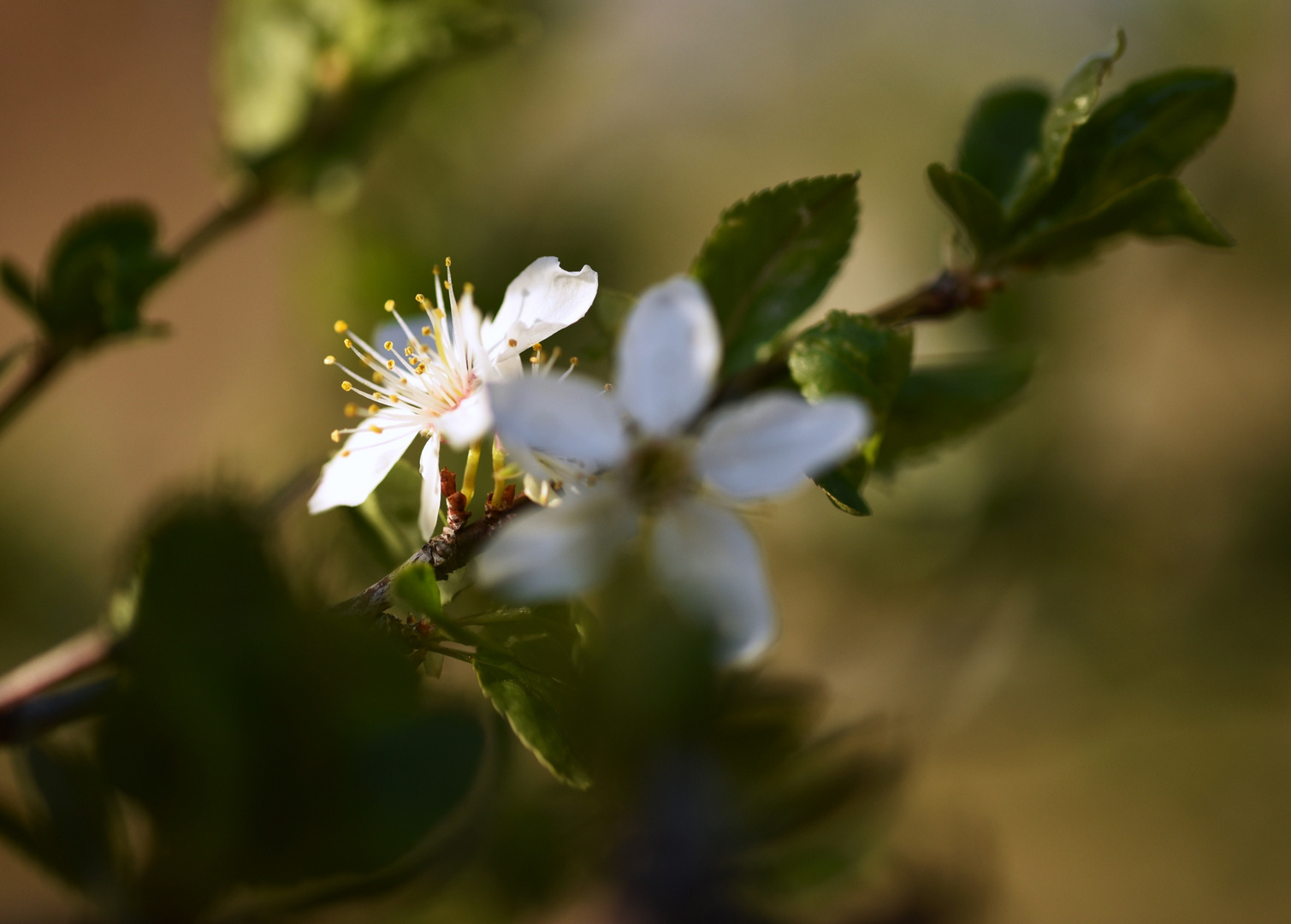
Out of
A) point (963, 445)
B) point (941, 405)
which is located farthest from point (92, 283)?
point (963, 445)

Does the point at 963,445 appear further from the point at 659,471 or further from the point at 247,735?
the point at 247,735

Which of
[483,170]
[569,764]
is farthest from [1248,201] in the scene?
[569,764]

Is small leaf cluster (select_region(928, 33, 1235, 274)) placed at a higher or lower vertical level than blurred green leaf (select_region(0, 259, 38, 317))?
lower

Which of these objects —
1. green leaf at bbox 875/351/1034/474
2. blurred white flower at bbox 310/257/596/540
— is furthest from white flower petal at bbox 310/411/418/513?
green leaf at bbox 875/351/1034/474

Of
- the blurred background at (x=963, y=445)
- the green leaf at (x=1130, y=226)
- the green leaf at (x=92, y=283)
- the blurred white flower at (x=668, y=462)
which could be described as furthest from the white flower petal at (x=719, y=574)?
the blurred background at (x=963, y=445)

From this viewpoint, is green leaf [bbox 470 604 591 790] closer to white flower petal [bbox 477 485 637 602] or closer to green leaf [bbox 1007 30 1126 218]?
white flower petal [bbox 477 485 637 602]

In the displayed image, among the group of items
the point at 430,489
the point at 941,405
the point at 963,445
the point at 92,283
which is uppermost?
the point at 92,283

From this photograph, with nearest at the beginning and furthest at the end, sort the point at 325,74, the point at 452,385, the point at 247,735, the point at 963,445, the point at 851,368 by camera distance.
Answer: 1. the point at 247,735
2. the point at 851,368
3. the point at 452,385
4. the point at 325,74
5. the point at 963,445
